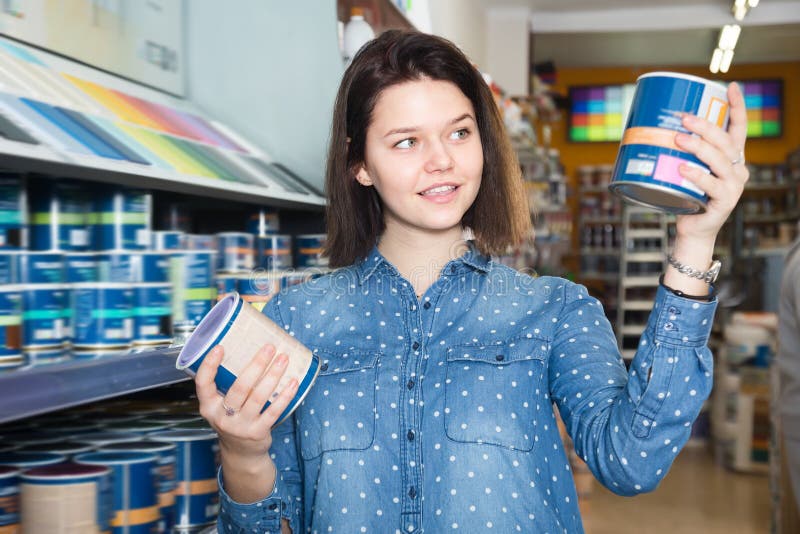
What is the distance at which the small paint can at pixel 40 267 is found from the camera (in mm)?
1111

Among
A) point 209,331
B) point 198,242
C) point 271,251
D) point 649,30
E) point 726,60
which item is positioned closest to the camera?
point 209,331

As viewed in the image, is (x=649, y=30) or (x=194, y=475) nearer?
(x=194, y=475)

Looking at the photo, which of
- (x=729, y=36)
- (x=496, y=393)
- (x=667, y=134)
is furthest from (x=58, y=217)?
(x=729, y=36)

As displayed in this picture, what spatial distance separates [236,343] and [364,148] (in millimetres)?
487

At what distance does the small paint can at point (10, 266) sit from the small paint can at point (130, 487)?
0.92 ft

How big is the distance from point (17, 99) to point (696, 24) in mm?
7698

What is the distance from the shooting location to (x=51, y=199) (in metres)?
1.23

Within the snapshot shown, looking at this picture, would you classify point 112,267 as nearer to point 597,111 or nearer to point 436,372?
point 436,372

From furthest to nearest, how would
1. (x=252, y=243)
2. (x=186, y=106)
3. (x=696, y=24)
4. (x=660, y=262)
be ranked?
1. (x=660, y=262)
2. (x=696, y=24)
3. (x=186, y=106)
4. (x=252, y=243)

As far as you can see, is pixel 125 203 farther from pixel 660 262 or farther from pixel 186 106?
pixel 660 262

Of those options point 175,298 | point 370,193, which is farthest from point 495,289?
point 175,298

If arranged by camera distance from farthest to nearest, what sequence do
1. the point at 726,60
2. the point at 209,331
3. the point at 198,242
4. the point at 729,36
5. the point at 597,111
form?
the point at 597,111 < the point at 726,60 < the point at 729,36 < the point at 198,242 < the point at 209,331

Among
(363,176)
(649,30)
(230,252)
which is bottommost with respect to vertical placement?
(230,252)

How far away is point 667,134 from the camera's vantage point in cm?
96
